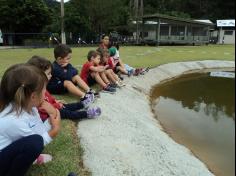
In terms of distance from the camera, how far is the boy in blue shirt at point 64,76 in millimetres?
6016

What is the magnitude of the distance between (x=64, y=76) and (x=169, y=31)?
28.9 meters

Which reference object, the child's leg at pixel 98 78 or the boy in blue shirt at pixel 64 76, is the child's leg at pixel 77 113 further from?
the child's leg at pixel 98 78

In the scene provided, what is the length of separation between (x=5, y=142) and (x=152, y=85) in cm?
892

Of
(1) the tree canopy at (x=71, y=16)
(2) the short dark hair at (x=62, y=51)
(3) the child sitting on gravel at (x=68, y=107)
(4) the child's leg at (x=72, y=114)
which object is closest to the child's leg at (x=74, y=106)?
(3) the child sitting on gravel at (x=68, y=107)

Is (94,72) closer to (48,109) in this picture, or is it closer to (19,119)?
(48,109)

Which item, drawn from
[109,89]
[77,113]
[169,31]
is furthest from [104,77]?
[169,31]

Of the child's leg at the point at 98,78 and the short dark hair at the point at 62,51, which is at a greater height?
the short dark hair at the point at 62,51

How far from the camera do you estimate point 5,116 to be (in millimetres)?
2807

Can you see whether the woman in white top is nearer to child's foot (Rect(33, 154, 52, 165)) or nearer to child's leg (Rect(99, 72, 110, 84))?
child's foot (Rect(33, 154, 52, 165))

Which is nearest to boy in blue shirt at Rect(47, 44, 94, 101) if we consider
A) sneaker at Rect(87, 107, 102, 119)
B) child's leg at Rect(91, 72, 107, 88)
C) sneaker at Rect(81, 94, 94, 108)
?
sneaker at Rect(81, 94, 94, 108)

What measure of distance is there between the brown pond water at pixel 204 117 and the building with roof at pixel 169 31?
19.2m

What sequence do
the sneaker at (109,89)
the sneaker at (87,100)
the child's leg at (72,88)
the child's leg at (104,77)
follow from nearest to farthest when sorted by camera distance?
the sneaker at (87,100) → the child's leg at (72,88) → the sneaker at (109,89) → the child's leg at (104,77)

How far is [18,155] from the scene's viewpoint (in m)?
2.68

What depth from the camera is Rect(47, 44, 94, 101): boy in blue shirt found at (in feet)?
19.7
